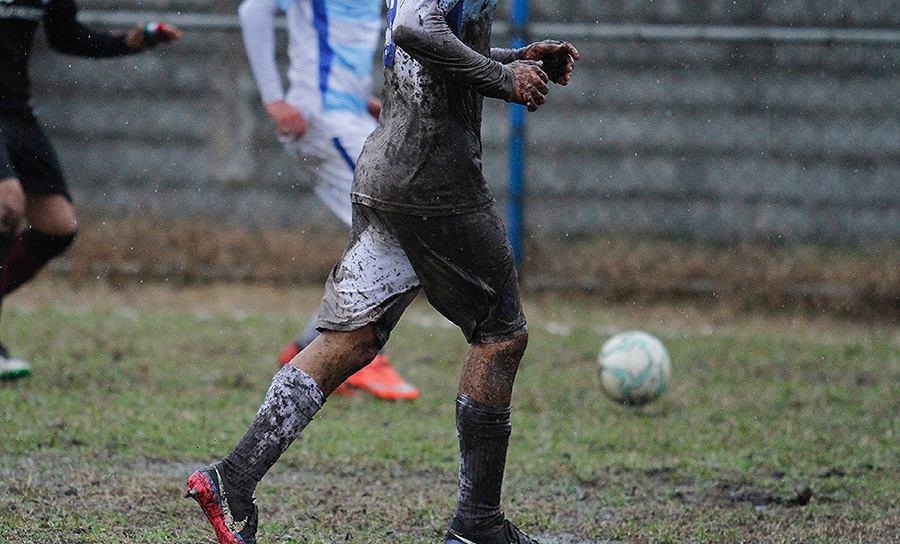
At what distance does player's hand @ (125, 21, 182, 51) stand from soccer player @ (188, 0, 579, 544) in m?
2.59

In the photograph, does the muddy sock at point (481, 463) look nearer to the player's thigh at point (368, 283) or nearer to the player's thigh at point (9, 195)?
the player's thigh at point (368, 283)

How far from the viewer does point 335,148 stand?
241 inches

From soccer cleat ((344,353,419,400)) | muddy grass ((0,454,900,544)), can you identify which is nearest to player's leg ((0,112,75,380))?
soccer cleat ((344,353,419,400))

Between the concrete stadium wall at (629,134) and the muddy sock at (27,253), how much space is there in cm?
333

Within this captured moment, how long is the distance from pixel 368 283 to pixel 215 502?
2.36 feet

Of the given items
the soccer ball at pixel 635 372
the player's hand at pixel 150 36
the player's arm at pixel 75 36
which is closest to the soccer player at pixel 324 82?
the player's hand at pixel 150 36

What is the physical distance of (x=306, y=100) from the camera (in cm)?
620

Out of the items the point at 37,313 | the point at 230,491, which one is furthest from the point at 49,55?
the point at 230,491

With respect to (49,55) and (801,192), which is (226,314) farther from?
(801,192)

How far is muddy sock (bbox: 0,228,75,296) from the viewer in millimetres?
6578

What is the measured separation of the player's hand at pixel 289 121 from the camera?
20.1 ft

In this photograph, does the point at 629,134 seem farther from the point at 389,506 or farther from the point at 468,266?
the point at 468,266

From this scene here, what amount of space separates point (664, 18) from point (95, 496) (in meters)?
6.53

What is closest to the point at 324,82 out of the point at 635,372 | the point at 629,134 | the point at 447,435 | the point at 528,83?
the point at 447,435
